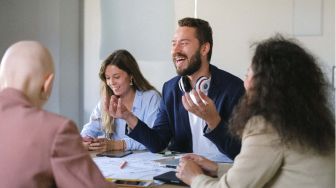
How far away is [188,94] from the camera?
1912 mm

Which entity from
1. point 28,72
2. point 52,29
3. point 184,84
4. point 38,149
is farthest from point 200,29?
point 52,29

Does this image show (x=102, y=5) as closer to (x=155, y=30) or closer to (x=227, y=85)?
(x=155, y=30)

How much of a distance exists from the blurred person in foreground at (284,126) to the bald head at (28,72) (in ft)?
1.90

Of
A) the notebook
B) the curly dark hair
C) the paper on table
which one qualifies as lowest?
the paper on table

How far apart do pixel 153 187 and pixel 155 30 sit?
2090 mm

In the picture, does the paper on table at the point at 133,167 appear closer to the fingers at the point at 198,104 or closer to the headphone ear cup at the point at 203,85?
the fingers at the point at 198,104

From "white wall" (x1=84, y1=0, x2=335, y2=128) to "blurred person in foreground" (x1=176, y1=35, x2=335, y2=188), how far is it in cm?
157

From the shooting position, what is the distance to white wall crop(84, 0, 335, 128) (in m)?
2.77

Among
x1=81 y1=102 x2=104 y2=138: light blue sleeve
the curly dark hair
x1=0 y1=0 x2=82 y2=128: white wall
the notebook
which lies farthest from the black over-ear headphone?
x1=0 y1=0 x2=82 y2=128: white wall

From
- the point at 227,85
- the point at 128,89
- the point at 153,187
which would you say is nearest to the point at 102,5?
the point at 128,89

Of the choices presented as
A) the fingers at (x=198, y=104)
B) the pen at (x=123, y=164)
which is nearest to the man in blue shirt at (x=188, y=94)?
the fingers at (x=198, y=104)

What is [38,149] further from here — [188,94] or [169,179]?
[188,94]

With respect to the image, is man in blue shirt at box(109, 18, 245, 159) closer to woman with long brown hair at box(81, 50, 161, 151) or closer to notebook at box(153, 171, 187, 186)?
woman with long brown hair at box(81, 50, 161, 151)

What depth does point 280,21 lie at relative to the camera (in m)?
2.86
